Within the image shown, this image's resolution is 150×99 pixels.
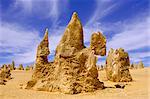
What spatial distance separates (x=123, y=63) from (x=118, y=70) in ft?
2.39

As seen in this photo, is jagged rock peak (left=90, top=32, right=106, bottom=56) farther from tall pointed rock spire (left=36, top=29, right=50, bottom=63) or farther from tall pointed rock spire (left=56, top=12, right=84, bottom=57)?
tall pointed rock spire (left=36, top=29, right=50, bottom=63)

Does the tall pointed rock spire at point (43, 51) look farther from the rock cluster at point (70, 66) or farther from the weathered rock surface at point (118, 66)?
the weathered rock surface at point (118, 66)

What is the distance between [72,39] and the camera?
15961mm

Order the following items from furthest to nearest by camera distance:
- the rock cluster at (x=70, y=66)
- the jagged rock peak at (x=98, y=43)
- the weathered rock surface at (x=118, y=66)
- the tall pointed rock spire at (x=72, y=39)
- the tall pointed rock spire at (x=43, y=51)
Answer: the weathered rock surface at (x=118, y=66), the tall pointed rock spire at (x=43, y=51), the jagged rock peak at (x=98, y=43), the tall pointed rock spire at (x=72, y=39), the rock cluster at (x=70, y=66)

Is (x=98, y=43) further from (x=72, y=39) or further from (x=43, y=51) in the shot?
(x=43, y=51)

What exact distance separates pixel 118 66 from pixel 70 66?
23.4 feet

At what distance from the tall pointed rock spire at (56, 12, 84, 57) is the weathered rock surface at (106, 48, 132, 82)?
21.0ft

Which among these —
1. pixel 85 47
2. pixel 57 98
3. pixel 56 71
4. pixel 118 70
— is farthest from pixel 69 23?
pixel 118 70

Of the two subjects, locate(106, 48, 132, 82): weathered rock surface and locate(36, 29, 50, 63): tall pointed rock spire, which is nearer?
locate(36, 29, 50, 63): tall pointed rock spire

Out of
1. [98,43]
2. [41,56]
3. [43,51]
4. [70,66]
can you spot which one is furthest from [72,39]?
[41,56]

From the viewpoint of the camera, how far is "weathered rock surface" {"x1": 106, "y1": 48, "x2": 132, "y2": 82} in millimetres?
21781

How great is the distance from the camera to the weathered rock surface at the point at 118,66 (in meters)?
21.8

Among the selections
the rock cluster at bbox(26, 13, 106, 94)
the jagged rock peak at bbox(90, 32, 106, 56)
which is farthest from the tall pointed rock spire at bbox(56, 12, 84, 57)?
the jagged rock peak at bbox(90, 32, 106, 56)

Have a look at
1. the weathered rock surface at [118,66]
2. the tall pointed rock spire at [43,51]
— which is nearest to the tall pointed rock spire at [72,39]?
the tall pointed rock spire at [43,51]
